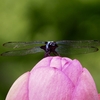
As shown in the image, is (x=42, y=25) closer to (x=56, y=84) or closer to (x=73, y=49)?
(x=73, y=49)

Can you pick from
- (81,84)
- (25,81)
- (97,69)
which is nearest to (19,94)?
(25,81)

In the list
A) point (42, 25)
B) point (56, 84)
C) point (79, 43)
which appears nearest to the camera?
point (56, 84)

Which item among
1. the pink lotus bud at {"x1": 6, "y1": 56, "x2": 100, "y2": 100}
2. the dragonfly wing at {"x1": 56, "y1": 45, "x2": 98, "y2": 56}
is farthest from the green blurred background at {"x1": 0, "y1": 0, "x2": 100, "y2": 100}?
the pink lotus bud at {"x1": 6, "y1": 56, "x2": 100, "y2": 100}

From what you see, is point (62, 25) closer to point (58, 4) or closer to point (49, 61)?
point (58, 4)

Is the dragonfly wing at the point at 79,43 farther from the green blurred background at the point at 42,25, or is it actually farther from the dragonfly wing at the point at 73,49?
the green blurred background at the point at 42,25

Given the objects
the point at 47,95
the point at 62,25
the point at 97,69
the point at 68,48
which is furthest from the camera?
the point at 62,25

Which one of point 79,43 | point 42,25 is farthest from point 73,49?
point 42,25

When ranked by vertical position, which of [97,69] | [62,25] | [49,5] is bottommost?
[97,69]
